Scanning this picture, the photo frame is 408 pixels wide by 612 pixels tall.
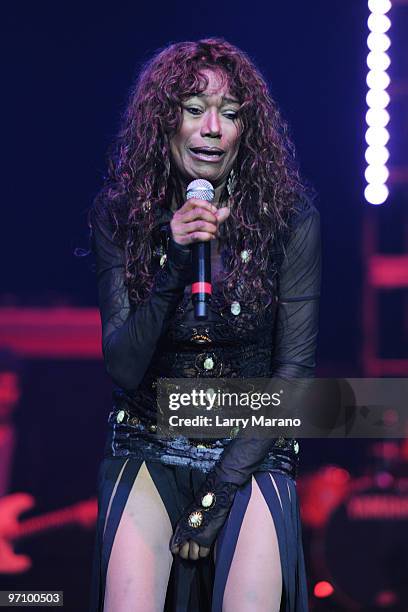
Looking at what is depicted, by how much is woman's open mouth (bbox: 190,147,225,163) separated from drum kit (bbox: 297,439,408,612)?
1.56m

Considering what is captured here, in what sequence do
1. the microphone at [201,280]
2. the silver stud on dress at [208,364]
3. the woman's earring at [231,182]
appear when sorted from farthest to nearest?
the woman's earring at [231,182] < the silver stud on dress at [208,364] < the microphone at [201,280]

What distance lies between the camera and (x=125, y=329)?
187cm

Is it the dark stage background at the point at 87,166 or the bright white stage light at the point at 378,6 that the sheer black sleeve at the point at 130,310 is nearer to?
the dark stage background at the point at 87,166

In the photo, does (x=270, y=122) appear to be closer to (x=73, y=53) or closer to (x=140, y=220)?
(x=140, y=220)

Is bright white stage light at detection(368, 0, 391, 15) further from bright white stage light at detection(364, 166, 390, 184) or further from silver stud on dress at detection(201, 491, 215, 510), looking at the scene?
silver stud on dress at detection(201, 491, 215, 510)

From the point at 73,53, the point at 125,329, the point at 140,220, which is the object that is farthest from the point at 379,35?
the point at 125,329

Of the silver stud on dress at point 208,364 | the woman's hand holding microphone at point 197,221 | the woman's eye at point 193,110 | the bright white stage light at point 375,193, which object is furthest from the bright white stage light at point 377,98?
the woman's hand holding microphone at point 197,221

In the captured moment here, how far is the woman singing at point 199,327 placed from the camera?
1.82 metres

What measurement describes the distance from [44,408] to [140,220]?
1418 millimetres

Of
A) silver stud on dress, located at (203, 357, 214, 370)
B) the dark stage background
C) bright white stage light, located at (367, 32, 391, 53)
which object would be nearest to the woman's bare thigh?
silver stud on dress, located at (203, 357, 214, 370)

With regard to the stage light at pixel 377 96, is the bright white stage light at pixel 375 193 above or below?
below

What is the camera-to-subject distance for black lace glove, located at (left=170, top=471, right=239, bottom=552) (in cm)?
185

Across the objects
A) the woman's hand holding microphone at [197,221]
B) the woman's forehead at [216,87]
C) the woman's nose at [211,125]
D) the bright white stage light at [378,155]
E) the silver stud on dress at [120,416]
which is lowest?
the silver stud on dress at [120,416]

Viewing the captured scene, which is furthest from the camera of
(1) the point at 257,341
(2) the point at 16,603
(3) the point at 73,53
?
(3) the point at 73,53
